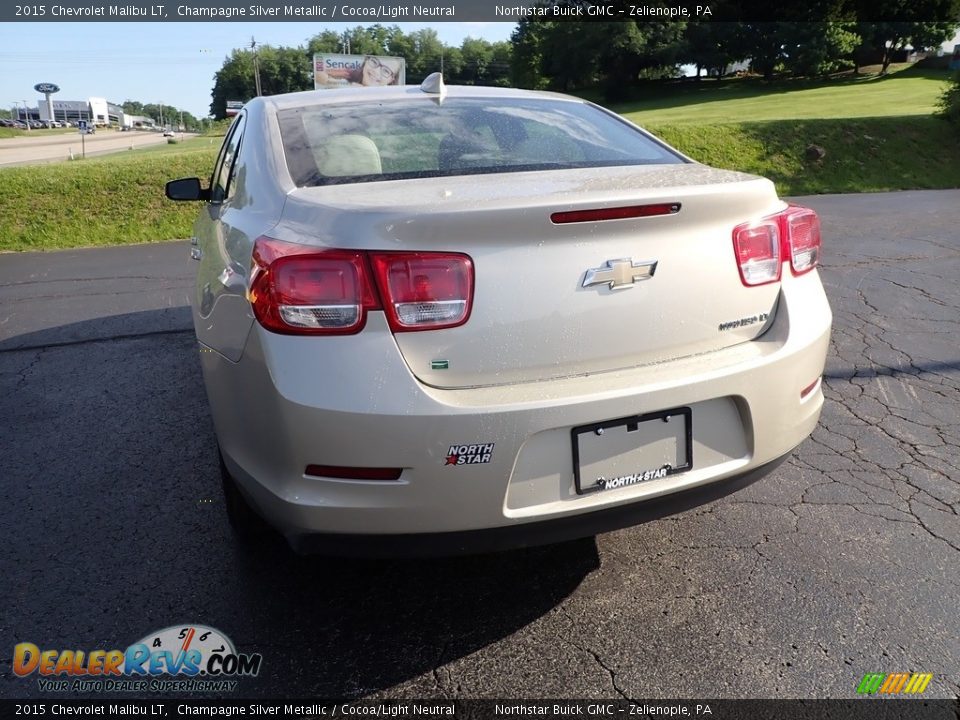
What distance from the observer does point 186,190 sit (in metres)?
3.87

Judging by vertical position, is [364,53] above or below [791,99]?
above

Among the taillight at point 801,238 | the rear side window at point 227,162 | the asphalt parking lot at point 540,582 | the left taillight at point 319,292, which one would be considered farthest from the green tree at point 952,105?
the left taillight at point 319,292

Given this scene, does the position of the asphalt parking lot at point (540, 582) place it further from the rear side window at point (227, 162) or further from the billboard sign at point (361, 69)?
the billboard sign at point (361, 69)

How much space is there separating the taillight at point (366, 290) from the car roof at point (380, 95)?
54.5 inches

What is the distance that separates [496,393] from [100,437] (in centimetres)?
280

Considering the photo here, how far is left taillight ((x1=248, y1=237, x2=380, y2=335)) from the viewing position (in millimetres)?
1926

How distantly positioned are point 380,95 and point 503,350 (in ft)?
5.56

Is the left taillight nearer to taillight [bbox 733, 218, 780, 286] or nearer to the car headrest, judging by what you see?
the car headrest

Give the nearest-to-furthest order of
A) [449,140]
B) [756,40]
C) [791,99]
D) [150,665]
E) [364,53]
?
[150,665]
[449,140]
[791,99]
[756,40]
[364,53]

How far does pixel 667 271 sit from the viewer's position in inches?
84.6

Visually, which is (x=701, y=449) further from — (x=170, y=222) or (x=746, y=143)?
(x=746, y=143)

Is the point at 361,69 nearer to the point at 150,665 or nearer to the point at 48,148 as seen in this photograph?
the point at 48,148

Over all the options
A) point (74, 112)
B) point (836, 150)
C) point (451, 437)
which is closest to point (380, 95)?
point (451, 437)

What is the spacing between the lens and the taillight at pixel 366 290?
193 cm
